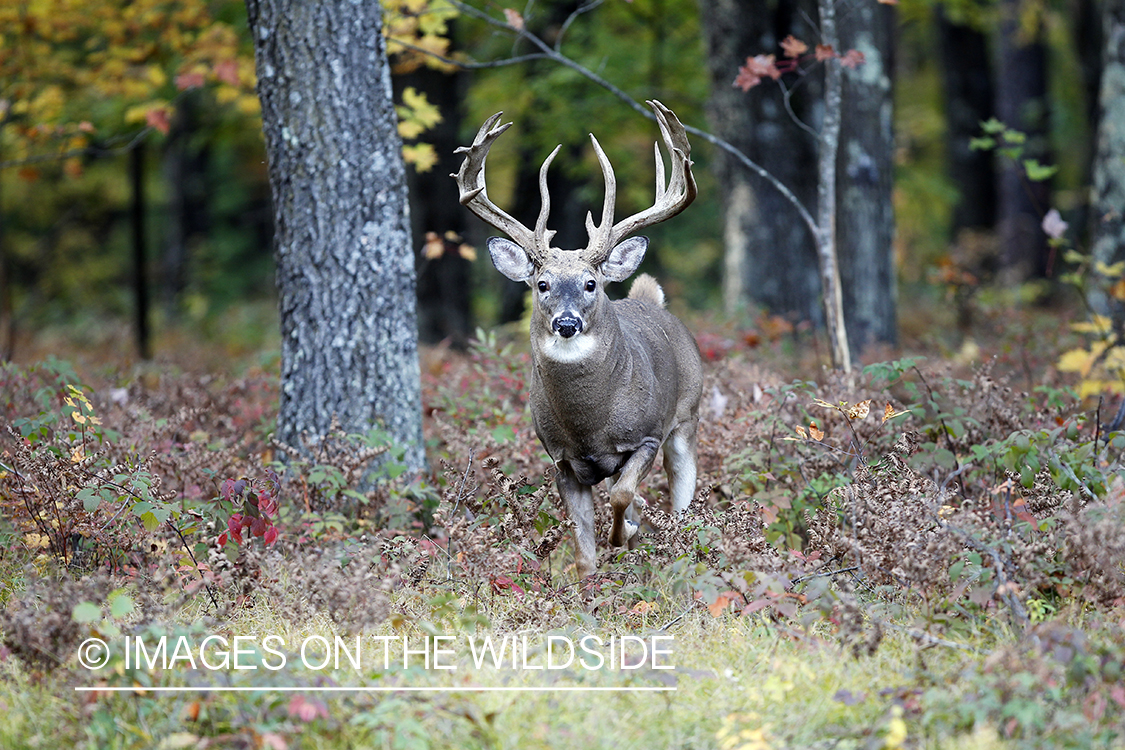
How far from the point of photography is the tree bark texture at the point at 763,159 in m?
10.4

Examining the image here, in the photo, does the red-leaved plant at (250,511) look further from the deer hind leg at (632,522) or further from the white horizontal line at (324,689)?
the deer hind leg at (632,522)

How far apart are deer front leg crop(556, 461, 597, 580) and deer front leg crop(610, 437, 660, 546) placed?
0.14 m

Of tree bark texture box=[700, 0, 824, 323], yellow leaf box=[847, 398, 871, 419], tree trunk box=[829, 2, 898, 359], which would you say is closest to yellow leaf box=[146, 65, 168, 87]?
tree bark texture box=[700, 0, 824, 323]

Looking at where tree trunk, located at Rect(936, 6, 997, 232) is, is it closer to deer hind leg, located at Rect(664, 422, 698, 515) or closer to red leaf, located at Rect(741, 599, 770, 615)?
deer hind leg, located at Rect(664, 422, 698, 515)

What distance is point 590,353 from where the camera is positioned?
5289mm

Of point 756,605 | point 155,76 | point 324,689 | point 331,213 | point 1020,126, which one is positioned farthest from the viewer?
point 1020,126

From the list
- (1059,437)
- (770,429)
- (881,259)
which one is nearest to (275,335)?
(881,259)

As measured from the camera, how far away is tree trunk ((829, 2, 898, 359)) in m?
9.50

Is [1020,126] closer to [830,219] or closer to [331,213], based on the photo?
[830,219]

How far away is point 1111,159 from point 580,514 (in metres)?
5.33

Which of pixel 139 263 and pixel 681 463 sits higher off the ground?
pixel 139 263

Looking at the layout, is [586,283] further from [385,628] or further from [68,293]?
[68,293]

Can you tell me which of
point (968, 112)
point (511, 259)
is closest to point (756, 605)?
point (511, 259)

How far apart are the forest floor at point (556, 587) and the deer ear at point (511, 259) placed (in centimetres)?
95
